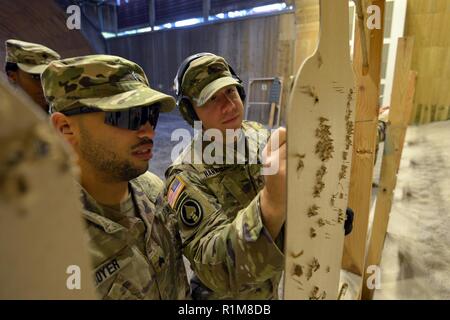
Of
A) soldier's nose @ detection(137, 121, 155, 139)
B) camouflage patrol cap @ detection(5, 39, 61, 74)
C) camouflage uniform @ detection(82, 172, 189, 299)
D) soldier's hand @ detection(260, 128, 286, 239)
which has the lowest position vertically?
camouflage uniform @ detection(82, 172, 189, 299)

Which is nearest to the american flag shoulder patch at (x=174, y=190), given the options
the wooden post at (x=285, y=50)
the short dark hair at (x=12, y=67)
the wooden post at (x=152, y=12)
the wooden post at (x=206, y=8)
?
the short dark hair at (x=12, y=67)

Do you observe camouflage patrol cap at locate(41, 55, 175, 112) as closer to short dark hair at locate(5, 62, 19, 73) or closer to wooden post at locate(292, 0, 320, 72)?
short dark hair at locate(5, 62, 19, 73)

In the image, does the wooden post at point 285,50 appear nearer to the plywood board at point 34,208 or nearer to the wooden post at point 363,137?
the wooden post at point 363,137

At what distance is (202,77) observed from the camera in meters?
1.09

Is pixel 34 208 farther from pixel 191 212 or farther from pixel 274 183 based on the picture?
pixel 191 212

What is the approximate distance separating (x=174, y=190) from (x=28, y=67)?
42.5 inches

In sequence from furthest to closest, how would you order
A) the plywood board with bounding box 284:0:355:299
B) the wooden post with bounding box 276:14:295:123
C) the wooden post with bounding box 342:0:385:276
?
the wooden post with bounding box 276:14:295:123, the wooden post with bounding box 342:0:385:276, the plywood board with bounding box 284:0:355:299

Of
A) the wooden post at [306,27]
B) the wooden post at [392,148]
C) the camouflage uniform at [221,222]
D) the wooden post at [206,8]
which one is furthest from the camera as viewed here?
the wooden post at [206,8]

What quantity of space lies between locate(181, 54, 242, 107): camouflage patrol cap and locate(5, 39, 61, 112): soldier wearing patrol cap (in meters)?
0.77

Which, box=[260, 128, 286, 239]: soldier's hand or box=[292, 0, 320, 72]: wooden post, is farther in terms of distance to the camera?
box=[292, 0, 320, 72]: wooden post

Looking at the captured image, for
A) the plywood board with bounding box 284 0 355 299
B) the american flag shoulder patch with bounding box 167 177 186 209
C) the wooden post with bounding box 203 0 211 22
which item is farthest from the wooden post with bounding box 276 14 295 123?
the plywood board with bounding box 284 0 355 299

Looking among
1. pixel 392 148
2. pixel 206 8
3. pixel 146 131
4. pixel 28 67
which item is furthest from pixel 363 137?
pixel 206 8

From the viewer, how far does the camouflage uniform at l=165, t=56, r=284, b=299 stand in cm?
63

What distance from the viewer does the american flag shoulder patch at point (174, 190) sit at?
0.94m
